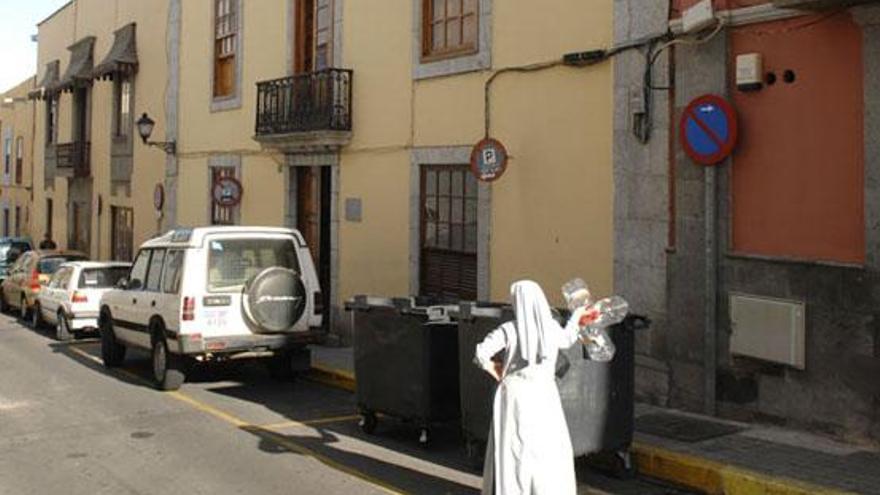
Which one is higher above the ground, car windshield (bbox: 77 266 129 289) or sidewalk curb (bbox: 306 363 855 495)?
car windshield (bbox: 77 266 129 289)

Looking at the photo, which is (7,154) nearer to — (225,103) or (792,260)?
(225,103)

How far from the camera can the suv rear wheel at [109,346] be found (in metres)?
13.3

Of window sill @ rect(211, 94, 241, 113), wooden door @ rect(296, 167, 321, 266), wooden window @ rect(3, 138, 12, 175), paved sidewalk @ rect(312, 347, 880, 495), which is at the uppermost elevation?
wooden window @ rect(3, 138, 12, 175)

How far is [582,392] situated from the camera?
7160mm

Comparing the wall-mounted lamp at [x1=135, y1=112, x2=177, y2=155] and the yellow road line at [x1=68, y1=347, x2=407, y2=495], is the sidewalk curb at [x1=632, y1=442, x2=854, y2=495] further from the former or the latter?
the wall-mounted lamp at [x1=135, y1=112, x2=177, y2=155]

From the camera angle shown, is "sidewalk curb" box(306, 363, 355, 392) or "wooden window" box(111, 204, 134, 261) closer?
"sidewalk curb" box(306, 363, 355, 392)

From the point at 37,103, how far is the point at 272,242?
83.9 ft

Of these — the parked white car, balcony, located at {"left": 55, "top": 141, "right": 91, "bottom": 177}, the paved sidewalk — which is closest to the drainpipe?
the paved sidewalk

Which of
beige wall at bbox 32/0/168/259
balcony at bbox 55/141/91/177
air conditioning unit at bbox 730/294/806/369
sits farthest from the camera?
balcony at bbox 55/141/91/177

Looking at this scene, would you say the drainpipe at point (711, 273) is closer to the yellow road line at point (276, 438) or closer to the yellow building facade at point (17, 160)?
the yellow road line at point (276, 438)

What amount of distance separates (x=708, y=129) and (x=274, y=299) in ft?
17.7

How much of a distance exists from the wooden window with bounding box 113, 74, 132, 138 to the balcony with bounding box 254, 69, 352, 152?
891 cm

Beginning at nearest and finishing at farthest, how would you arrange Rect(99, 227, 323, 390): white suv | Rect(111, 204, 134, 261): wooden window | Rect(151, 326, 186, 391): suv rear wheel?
Rect(99, 227, 323, 390): white suv
Rect(151, 326, 186, 391): suv rear wheel
Rect(111, 204, 134, 261): wooden window

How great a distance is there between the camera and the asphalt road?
722cm
